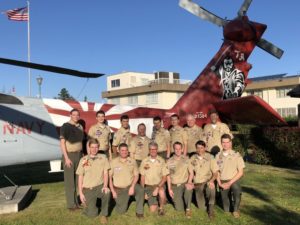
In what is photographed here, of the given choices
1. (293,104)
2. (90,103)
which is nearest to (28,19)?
(90,103)

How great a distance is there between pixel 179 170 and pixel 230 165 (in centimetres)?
94

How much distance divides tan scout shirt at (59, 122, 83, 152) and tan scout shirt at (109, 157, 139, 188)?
83 cm

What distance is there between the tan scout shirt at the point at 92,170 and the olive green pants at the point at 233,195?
219cm

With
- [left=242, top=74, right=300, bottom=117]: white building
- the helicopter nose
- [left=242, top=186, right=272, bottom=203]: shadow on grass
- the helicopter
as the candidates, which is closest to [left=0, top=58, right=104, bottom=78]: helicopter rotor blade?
the helicopter

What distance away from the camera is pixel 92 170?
662 centimetres

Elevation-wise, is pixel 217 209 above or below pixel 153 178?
below

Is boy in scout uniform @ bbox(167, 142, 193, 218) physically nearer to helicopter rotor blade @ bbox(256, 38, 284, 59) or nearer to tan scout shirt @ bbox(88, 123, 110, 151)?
tan scout shirt @ bbox(88, 123, 110, 151)

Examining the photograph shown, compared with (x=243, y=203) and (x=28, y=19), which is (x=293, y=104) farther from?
(x=243, y=203)

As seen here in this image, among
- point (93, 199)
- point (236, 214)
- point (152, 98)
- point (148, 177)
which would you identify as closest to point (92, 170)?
point (93, 199)

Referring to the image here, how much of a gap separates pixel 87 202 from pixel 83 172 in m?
0.53

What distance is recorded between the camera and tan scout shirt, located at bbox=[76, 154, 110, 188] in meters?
6.57

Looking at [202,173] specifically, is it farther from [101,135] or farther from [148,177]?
[101,135]

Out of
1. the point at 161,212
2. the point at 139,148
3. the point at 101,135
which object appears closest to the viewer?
the point at 161,212

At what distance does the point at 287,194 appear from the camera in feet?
26.6
